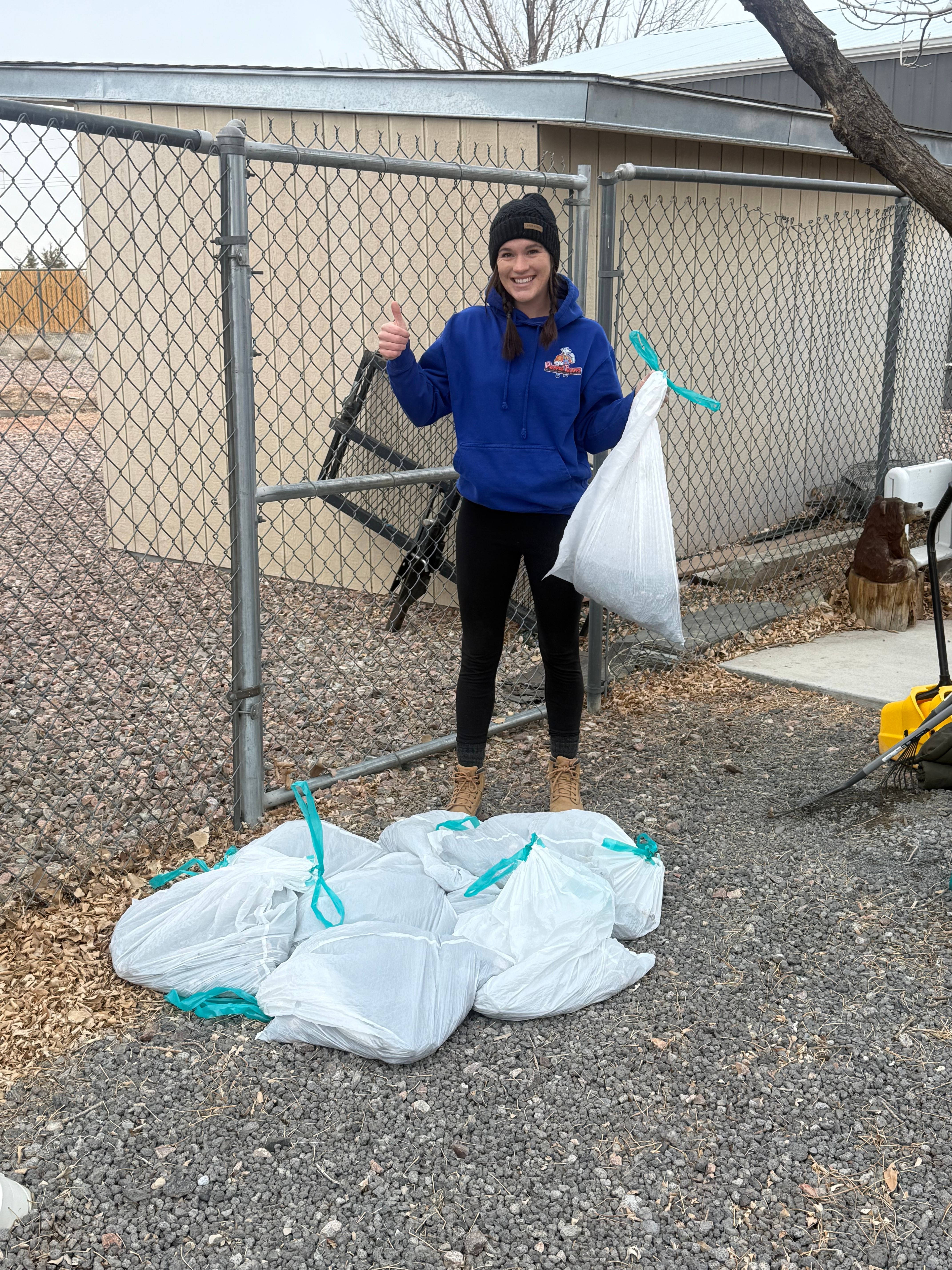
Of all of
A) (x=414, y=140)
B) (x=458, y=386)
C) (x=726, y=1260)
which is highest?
(x=414, y=140)

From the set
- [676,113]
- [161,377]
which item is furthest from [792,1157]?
[161,377]

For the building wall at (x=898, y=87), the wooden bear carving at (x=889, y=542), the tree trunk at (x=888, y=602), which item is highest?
the building wall at (x=898, y=87)

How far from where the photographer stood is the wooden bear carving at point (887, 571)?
5824mm

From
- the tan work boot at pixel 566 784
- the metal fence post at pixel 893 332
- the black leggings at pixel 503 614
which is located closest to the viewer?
the black leggings at pixel 503 614

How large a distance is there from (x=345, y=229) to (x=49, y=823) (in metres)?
3.79

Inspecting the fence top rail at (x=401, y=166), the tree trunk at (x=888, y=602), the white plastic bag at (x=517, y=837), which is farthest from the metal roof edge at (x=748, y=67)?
the white plastic bag at (x=517, y=837)

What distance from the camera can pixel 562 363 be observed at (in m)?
3.12

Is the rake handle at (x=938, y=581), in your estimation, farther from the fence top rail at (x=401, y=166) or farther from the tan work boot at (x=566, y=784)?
the fence top rail at (x=401, y=166)

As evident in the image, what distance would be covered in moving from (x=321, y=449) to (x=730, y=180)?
2873 millimetres

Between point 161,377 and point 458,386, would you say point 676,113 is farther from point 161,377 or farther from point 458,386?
point 161,377

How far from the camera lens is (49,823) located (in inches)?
142

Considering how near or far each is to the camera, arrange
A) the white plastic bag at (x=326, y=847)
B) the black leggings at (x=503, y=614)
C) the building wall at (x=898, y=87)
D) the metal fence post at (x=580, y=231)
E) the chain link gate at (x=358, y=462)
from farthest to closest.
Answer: the building wall at (x=898, y=87) < the chain link gate at (x=358, y=462) < the metal fence post at (x=580, y=231) < the black leggings at (x=503, y=614) < the white plastic bag at (x=326, y=847)

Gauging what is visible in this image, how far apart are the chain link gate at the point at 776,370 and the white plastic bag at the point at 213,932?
244 centimetres

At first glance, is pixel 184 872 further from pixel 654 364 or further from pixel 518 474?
pixel 654 364
